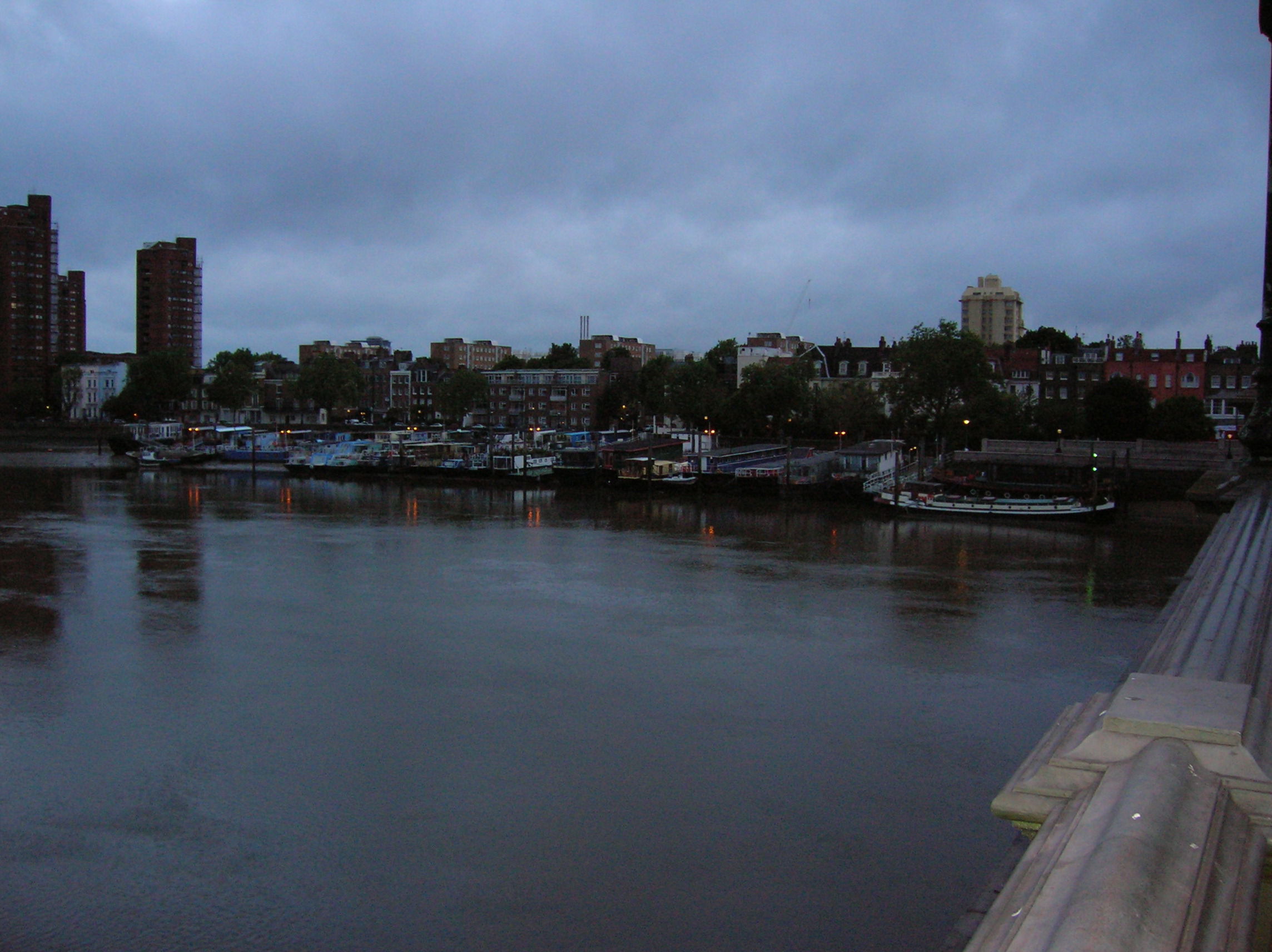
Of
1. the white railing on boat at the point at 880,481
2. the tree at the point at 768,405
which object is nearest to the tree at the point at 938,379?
the tree at the point at 768,405

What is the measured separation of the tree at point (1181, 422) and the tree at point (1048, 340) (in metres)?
25.9

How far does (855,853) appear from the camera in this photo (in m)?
8.95

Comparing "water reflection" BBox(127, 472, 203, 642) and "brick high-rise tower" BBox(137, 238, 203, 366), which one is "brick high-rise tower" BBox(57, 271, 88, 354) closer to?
"brick high-rise tower" BBox(137, 238, 203, 366)

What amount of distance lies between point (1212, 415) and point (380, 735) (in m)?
59.8

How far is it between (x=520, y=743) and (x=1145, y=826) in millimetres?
9859

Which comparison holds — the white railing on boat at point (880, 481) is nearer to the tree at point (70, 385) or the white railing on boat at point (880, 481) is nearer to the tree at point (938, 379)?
the tree at point (938, 379)

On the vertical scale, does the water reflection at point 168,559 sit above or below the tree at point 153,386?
below

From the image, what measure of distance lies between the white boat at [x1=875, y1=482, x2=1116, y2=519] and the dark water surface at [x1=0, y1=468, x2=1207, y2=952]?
9.70 meters

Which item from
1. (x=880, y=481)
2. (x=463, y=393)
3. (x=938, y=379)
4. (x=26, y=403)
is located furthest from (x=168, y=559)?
(x=26, y=403)

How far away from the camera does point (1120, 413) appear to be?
5000 cm

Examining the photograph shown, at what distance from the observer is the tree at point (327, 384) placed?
303ft

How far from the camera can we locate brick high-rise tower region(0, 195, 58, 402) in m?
114

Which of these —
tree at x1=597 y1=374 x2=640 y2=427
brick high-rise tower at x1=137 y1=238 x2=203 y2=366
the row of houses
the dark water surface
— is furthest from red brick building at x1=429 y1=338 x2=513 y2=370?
the dark water surface

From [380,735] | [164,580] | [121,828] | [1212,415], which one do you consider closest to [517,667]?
[380,735]
